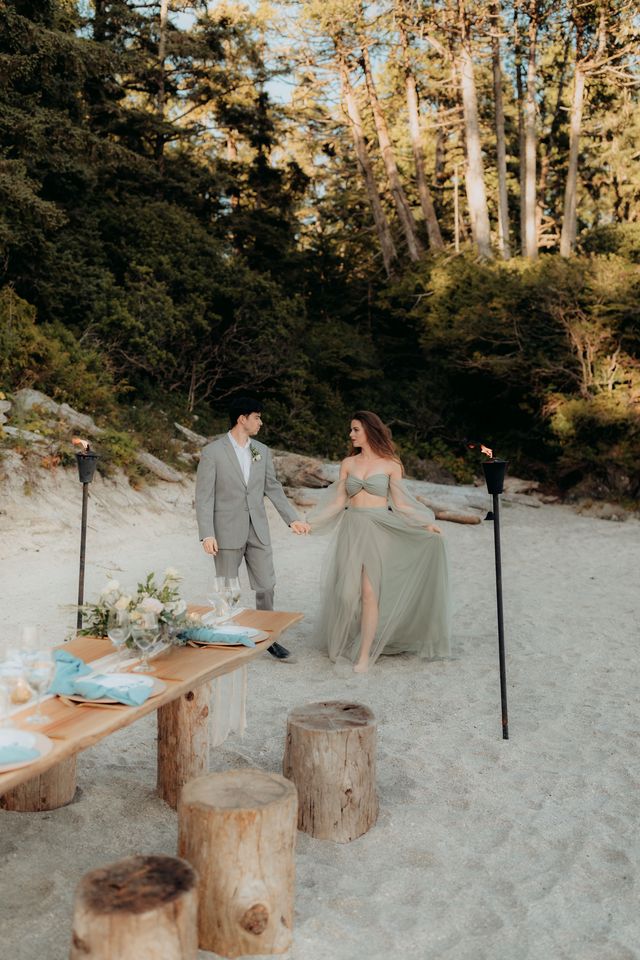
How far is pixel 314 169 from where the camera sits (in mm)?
26922

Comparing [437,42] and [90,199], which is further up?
[437,42]

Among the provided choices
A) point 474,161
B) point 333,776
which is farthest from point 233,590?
point 474,161

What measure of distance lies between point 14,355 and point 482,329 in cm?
1041

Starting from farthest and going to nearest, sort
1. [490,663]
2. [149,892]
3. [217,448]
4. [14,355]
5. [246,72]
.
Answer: [246,72], [14,355], [490,663], [217,448], [149,892]

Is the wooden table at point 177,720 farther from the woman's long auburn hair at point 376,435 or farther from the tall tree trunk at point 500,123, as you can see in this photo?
the tall tree trunk at point 500,123

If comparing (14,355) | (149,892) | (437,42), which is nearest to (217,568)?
(149,892)

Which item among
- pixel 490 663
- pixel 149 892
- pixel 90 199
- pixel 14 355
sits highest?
pixel 90 199

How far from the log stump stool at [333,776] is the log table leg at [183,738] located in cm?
44

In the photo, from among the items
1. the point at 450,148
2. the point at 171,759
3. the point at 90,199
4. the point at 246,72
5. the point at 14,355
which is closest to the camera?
the point at 171,759

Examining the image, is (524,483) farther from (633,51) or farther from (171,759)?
(171,759)

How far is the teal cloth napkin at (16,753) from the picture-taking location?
7.61 ft

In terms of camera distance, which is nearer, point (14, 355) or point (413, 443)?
point (14, 355)

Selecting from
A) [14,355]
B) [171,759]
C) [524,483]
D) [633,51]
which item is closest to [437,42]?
[633,51]

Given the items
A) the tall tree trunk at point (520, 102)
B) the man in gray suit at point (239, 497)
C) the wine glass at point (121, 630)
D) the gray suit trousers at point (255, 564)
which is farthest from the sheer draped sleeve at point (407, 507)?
the tall tree trunk at point (520, 102)
